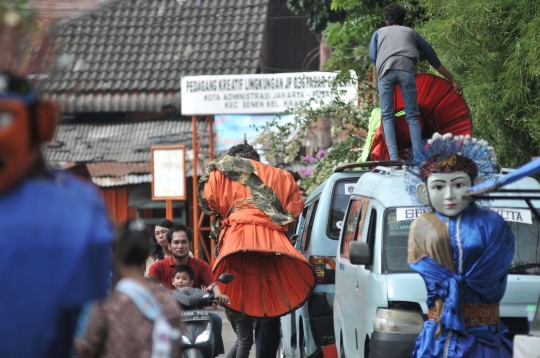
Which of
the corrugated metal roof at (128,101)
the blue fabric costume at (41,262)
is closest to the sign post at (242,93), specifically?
the corrugated metal roof at (128,101)

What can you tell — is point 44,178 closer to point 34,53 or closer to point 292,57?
point 34,53

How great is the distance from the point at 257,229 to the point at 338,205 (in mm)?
1188

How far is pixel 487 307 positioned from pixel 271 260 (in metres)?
3.10

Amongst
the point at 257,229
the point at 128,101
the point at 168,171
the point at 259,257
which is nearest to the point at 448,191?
the point at 257,229

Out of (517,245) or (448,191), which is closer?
(448,191)

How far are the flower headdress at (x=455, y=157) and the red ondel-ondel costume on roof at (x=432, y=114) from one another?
2.68 metres

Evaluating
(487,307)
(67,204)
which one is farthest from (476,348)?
(67,204)

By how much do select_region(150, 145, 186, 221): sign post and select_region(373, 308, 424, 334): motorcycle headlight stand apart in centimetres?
1180

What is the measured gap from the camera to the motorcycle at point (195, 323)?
22.8 ft

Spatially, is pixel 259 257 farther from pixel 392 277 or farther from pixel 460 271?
pixel 460 271

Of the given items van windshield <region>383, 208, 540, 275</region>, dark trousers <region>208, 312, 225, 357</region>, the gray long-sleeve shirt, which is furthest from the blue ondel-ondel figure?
the gray long-sleeve shirt

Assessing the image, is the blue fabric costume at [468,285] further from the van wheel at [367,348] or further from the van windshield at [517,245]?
the van windshield at [517,245]

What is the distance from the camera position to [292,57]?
86.1ft

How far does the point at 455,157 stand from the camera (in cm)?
625
